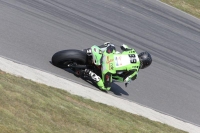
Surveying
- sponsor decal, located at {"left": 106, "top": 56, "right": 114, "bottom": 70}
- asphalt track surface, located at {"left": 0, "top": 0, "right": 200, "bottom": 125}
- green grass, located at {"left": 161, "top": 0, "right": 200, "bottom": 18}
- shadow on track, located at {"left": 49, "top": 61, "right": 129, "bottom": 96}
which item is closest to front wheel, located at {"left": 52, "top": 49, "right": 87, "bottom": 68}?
asphalt track surface, located at {"left": 0, "top": 0, "right": 200, "bottom": 125}

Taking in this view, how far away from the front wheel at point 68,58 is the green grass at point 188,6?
1612 cm

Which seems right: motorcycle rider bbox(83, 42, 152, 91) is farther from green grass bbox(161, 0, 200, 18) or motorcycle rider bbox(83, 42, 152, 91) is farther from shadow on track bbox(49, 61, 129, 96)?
green grass bbox(161, 0, 200, 18)

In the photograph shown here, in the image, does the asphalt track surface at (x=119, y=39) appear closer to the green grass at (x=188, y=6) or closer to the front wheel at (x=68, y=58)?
the front wheel at (x=68, y=58)

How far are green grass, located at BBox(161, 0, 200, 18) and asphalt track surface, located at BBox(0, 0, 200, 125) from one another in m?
3.93

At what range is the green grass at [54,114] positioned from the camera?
7.30m

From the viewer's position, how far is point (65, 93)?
1023 cm

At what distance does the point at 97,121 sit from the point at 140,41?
9.34 meters

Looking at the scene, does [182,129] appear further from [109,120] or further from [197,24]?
[197,24]

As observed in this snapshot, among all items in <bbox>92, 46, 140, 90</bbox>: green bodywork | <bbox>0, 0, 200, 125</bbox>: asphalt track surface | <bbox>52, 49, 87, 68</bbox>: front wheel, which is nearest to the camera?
<bbox>52, 49, 87, 68</bbox>: front wheel

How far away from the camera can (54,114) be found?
8219 mm

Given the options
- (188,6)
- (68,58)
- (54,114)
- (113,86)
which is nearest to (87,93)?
(68,58)

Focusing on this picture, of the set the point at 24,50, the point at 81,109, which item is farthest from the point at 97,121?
the point at 24,50

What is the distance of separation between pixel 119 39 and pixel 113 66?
5389 millimetres

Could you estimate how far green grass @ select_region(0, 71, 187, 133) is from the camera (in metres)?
7.30
